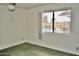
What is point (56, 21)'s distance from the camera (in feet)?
5.97

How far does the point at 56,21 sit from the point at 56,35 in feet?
0.72

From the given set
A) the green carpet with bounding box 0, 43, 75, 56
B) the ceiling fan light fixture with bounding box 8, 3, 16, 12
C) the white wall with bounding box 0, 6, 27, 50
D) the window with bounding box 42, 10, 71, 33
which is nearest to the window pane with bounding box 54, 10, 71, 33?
the window with bounding box 42, 10, 71, 33

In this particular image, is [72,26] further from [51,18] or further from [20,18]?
[20,18]

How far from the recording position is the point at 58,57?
1841 mm

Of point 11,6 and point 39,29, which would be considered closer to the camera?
point 11,6

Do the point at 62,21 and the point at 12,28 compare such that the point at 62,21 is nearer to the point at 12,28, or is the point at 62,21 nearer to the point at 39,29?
the point at 39,29

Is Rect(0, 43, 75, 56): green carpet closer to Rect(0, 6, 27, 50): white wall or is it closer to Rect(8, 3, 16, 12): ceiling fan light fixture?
Rect(0, 6, 27, 50): white wall

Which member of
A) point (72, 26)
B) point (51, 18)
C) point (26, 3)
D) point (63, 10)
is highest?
point (26, 3)

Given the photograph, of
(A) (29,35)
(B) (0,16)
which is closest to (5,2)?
(B) (0,16)

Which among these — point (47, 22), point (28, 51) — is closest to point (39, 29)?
point (47, 22)

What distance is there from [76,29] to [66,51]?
373 millimetres

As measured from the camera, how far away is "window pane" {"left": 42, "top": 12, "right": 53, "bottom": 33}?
1.83 metres

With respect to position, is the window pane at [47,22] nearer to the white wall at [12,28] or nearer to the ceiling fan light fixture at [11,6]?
the white wall at [12,28]

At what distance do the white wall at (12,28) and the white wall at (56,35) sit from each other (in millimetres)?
96
